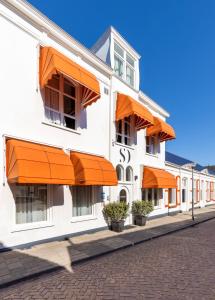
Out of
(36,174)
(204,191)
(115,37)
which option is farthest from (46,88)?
(204,191)

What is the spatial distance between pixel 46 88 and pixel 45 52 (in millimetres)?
1445

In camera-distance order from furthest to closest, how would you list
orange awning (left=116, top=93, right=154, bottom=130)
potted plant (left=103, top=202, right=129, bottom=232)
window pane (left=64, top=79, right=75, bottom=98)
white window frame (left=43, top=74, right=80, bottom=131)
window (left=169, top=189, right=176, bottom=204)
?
window (left=169, top=189, right=176, bottom=204) → orange awning (left=116, top=93, right=154, bottom=130) → potted plant (left=103, top=202, right=129, bottom=232) → window pane (left=64, top=79, right=75, bottom=98) → white window frame (left=43, top=74, right=80, bottom=131)

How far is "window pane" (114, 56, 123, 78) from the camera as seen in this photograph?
1490 cm

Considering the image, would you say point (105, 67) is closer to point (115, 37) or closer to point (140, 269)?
point (115, 37)

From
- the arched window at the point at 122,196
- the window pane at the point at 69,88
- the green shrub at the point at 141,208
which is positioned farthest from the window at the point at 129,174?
the window pane at the point at 69,88

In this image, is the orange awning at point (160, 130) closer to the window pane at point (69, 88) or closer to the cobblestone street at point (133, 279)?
the window pane at point (69, 88)

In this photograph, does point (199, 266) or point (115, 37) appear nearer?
point (199, 266)

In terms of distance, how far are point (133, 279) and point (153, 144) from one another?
13785 millimetres

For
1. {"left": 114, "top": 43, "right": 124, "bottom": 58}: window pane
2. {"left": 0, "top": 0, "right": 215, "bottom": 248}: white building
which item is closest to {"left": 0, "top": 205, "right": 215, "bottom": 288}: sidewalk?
{"left": 0, "top": 0, "right": 215, "bottom": 248}: white building

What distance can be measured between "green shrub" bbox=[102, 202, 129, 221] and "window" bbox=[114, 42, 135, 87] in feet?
26.9

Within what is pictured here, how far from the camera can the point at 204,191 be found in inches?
1337

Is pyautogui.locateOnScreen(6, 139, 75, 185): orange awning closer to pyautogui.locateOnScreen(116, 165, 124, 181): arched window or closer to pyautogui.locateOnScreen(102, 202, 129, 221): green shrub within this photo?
pyautogui.locateOnScreen(102, 202, 129, 221): green shrub

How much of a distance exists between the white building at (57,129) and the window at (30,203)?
4 cm

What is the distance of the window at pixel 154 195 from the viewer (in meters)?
17.6
